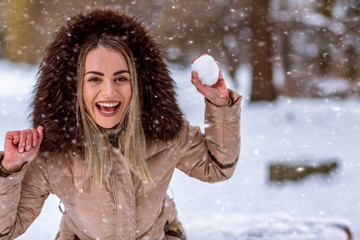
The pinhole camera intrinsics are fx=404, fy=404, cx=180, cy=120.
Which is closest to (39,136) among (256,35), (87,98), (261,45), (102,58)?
(87,98)

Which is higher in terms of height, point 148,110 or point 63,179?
point 148,110

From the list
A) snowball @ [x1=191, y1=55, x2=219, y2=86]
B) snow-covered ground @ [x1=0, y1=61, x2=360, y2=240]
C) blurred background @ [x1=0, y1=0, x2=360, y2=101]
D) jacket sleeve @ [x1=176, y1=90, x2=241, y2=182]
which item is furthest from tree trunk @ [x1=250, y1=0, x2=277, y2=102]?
snowball @ [x1=191, y1=55, x2=219, y2=86]

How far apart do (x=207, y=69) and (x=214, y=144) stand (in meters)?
0.36

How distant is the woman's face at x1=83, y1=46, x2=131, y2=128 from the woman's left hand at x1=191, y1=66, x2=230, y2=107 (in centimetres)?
30

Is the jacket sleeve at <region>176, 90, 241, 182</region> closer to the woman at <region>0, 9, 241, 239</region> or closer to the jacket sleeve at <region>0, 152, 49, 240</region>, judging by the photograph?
the woman at <region>0, 9, 241, 239</region>

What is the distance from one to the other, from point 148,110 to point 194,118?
198 inches

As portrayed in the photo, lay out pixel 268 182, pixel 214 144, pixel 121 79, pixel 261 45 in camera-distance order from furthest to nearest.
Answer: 1. pixel 261 45
2. pixel 268 182
3. pixel 214 144
4. pixel 121 79

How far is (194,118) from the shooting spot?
680 cm

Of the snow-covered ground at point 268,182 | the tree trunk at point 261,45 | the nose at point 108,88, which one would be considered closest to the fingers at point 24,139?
the nose at point 108,88

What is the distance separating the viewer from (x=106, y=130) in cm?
179

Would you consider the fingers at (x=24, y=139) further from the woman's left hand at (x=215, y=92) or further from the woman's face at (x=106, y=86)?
the woman's left hand at (x=215, y=92)

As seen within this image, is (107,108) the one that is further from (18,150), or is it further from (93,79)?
(18,150)

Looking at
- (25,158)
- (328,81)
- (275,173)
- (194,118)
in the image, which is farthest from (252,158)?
(25,158)

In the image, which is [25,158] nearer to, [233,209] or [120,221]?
[120,221]
